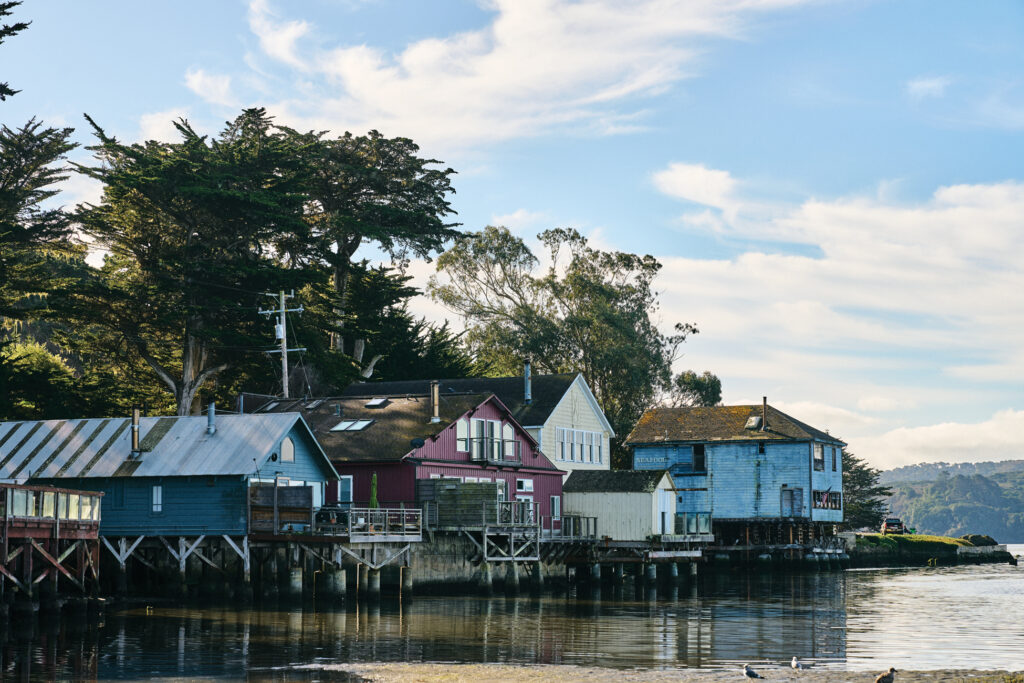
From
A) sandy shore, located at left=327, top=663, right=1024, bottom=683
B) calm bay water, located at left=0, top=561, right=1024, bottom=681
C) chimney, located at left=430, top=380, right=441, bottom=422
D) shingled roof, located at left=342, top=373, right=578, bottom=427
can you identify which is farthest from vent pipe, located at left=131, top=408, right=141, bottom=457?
shingled roof, located at left=342, top=373, right=578, bottom=427

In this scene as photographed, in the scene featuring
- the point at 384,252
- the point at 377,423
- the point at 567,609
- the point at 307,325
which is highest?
the point at 384,252

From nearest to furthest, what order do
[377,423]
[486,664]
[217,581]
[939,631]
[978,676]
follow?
[978,676], [486,664], [939,631], [217,581], [377,423]

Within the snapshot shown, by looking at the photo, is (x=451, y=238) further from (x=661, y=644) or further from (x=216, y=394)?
(x=661, y=644)

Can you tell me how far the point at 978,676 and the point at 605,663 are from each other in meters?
8.20

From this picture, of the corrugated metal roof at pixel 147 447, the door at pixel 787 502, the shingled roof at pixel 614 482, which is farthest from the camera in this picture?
the door at pixel 787 502

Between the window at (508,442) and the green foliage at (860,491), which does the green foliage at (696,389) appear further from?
the window at (508,442)

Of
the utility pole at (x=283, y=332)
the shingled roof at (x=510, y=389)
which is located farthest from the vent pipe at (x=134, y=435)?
the shingled roof at (x=510, y=389)

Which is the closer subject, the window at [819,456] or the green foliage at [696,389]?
the window at [819,456]

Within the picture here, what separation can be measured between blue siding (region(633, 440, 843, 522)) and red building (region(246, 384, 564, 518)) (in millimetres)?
20147

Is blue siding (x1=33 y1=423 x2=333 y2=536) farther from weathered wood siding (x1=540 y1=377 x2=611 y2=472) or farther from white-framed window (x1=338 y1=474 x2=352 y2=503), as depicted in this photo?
weathered wood siding (x1=540 y1=377 x2=611 y2=472)

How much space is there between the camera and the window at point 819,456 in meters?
82.6

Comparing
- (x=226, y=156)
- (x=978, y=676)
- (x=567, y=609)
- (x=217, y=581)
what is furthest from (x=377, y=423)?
(x=978, y=676)

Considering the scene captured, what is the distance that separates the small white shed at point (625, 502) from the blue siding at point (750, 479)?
15.6 metres

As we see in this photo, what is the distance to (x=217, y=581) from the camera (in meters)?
49.0
